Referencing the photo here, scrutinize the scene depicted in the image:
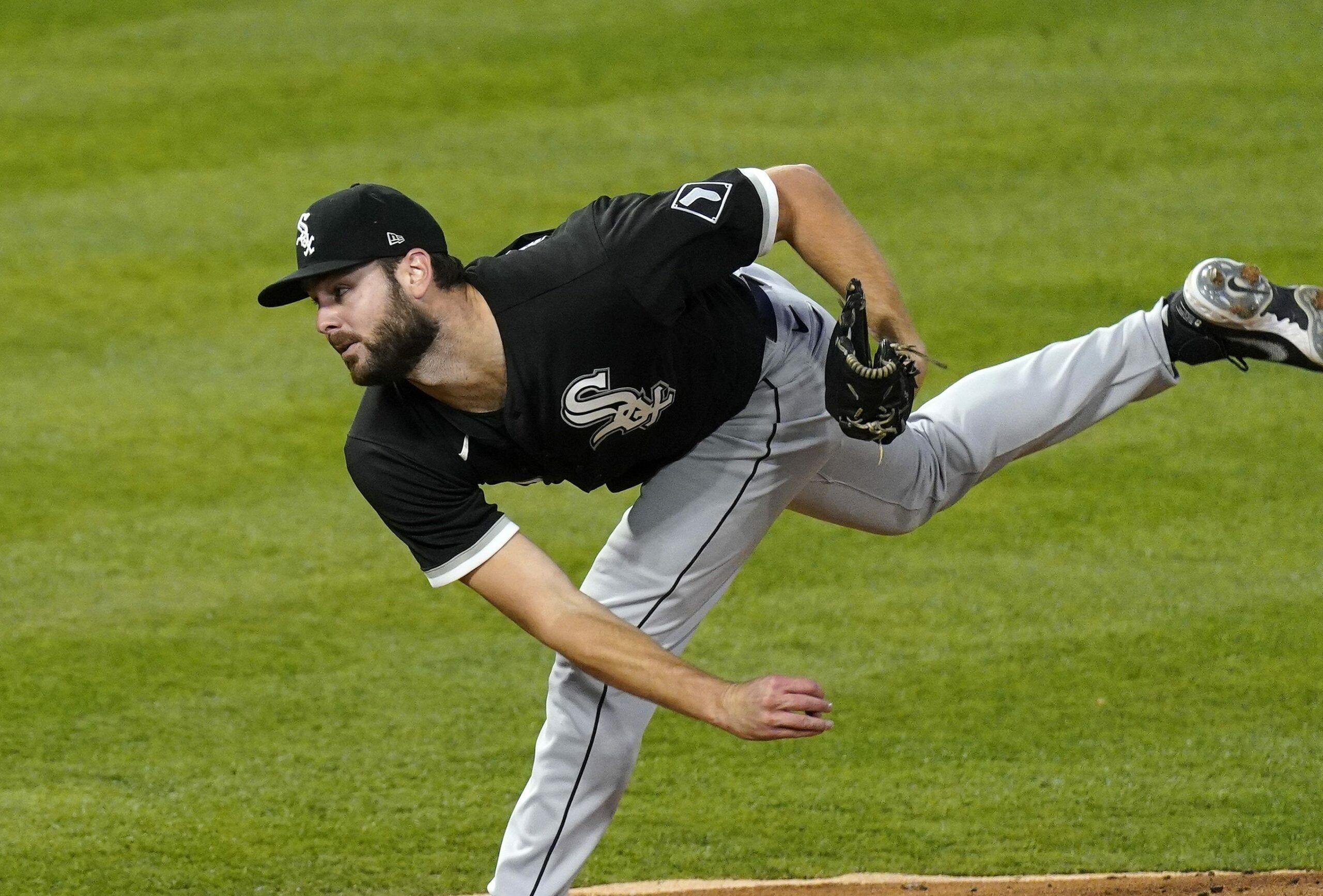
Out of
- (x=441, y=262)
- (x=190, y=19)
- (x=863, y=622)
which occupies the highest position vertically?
(x=441, y=262)

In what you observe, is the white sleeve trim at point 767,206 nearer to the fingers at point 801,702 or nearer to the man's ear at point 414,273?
→ the man's ear at point 414,273

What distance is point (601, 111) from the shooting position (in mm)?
9789

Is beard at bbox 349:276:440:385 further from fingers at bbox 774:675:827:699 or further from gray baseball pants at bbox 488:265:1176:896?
fingers at bbox 774:675:827:699

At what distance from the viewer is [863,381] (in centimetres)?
351

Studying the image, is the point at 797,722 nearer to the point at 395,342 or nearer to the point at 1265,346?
the point at 395,342

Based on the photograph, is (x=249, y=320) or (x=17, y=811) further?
(x=249, y=320)

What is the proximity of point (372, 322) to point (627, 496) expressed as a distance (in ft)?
11.0

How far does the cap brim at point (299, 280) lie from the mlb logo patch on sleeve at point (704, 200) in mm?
752

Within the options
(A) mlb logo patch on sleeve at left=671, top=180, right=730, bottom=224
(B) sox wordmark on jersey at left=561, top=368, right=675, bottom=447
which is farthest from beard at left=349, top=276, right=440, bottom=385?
(A) mlb logo patch on sleeve at left=671, top=180, right=730, bottom=224

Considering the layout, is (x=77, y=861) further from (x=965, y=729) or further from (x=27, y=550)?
(x=965, y=729)

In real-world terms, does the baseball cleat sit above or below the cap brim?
below

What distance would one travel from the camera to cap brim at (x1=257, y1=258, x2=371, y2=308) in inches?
130

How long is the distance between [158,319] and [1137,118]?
5464 mm

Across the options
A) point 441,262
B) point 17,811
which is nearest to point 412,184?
point 17,811
